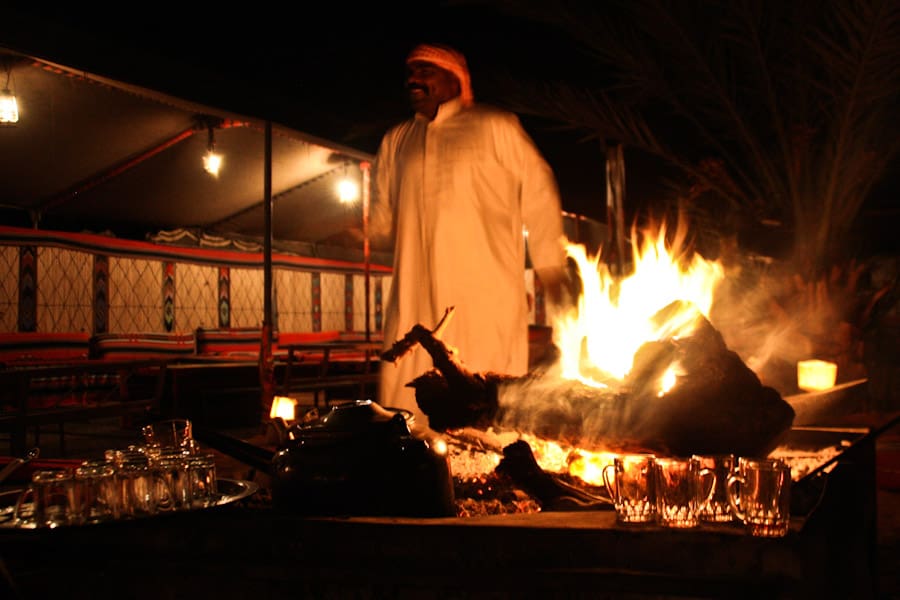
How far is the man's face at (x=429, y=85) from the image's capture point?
3988mm

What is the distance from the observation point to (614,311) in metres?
3.78

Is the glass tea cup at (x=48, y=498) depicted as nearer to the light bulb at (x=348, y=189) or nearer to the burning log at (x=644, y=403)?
the burning log at (x=644, y=403)

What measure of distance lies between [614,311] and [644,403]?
761 millimetres

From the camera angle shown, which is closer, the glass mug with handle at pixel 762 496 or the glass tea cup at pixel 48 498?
the glass mug with handle at pixel 762 496

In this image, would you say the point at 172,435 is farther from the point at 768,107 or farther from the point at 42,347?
the point at 42,347

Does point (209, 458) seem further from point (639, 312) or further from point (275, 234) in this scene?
point (275, 234)

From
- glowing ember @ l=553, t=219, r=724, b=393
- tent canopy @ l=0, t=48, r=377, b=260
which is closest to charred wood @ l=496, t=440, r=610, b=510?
glowing ember @ l=553, t=219, r=724, b=393

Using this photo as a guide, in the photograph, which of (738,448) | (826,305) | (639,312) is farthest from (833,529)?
(826,305)

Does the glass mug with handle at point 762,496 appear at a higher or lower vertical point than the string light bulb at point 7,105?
lower

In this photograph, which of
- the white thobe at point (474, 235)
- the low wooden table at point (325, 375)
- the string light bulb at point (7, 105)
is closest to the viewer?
the white thobe at point (474, 235)

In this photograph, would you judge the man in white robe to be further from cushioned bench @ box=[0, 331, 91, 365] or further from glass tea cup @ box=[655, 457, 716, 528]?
cushioned bench @ box=[0, 331, 91, 365]

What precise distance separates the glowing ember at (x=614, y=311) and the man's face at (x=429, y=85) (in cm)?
106

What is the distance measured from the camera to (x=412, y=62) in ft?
13.1

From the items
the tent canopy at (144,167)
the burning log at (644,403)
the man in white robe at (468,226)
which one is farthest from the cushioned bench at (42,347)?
the burning log at (644,403)
